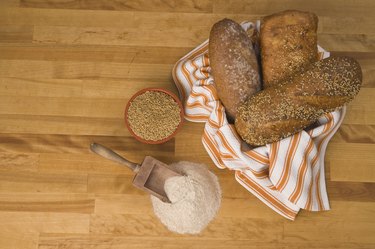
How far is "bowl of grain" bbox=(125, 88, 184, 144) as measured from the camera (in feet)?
4.35

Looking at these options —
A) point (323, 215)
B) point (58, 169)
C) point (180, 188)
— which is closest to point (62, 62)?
point (58, 169)

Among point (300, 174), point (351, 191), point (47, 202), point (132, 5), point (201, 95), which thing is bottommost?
point (47, 202)

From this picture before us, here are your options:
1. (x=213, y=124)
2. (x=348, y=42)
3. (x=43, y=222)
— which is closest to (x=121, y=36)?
(x=213, y=124)

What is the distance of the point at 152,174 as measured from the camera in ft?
4.30

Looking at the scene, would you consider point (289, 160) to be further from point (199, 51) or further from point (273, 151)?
point (199, 51)

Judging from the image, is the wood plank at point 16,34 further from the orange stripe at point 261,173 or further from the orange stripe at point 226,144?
the orange stripe at point 261,173

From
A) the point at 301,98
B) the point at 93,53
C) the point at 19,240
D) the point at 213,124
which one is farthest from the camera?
the point at 93,53

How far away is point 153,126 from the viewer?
1.33 meters

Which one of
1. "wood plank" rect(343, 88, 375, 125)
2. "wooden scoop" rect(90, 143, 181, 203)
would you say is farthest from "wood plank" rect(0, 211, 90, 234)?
"wood plank" rect(343, 88, 375, 125)

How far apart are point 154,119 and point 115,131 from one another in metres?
0.18

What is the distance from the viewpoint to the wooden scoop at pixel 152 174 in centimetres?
129

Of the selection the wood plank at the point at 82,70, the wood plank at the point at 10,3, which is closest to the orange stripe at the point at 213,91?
the wood plank at the point at 82,70

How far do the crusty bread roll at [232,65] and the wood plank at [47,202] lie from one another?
0.60 metres

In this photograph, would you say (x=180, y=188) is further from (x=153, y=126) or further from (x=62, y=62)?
(x=62, y=62)
